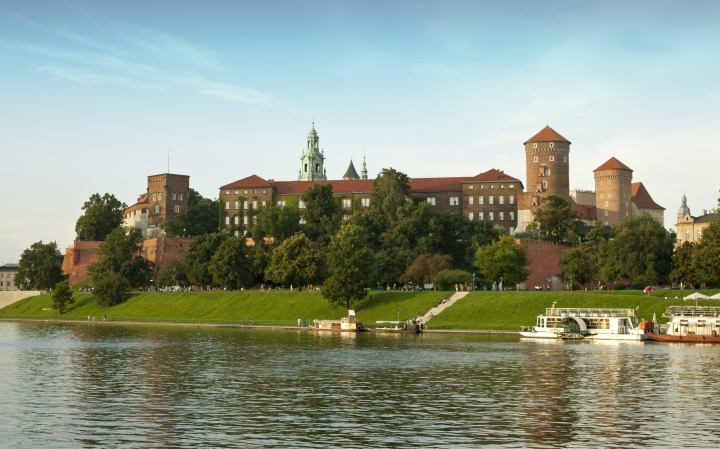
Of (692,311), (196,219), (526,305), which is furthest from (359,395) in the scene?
(196,219)

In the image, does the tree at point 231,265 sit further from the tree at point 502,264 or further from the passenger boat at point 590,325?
the passenger boat at point 590,325

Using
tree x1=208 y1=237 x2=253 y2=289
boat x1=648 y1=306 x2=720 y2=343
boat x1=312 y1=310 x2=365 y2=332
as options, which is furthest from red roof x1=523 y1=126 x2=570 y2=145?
boat x1=648 y1=306 x2=720 y2=343

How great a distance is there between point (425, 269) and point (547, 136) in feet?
176

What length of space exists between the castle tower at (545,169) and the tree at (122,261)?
60.6 m

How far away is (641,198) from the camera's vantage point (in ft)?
549

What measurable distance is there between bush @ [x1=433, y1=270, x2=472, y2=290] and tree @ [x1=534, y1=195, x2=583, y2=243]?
92.2 feet

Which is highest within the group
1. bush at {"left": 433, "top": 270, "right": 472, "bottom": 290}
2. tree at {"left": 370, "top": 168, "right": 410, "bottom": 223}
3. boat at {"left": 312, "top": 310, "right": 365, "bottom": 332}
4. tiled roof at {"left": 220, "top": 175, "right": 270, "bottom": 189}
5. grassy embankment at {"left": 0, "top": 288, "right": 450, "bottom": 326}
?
tiled roof at {"left": 220, "top": 175, "right": 270, "bottom": 189}

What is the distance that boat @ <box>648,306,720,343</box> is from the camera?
59694 millimetres

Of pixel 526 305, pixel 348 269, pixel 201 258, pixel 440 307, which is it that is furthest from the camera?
pixel 201 258

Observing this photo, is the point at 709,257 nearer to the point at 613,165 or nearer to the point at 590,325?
the point at 590,325

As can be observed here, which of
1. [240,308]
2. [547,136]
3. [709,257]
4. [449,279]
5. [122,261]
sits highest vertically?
[547,136]

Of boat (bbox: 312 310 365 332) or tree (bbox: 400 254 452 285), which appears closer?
boat (bbox: 312 310 365 332)

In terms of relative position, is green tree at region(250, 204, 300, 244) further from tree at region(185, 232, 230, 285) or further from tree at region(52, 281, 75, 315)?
tree at region(52, 281, 75, 315)

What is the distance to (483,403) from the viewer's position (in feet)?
96.8
